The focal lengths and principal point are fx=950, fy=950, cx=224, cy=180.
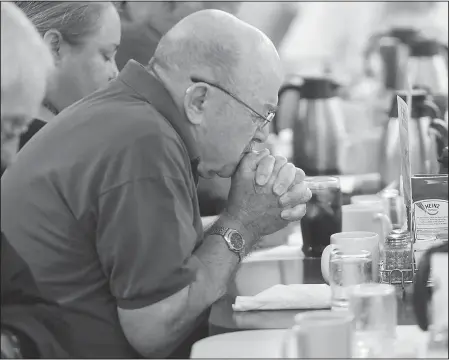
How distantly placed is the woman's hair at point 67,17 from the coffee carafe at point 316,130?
4.62 feet

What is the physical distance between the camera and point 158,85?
6.58ft

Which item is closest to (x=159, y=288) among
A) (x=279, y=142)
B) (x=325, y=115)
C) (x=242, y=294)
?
(x=242, y=294)

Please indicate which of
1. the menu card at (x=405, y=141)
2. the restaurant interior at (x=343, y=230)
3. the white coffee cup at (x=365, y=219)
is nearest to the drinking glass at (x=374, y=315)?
the restaurant interior at (x=343, y=230)

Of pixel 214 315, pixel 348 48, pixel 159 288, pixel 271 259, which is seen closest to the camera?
pixel 159 288

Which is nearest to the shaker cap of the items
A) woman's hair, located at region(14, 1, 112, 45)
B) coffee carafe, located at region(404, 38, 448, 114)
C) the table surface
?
the table surface

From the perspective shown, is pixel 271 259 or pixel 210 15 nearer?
pixel 210 15

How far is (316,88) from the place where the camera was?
4.09m

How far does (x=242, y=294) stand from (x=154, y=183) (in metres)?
0.42

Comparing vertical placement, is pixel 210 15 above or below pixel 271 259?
above

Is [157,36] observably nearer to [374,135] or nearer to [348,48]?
[374,135]

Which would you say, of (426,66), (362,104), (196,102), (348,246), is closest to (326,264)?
(348,246)

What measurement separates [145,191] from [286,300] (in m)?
0.37

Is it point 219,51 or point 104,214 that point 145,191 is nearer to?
point 104,214

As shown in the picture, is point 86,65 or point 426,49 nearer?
point 86,65
